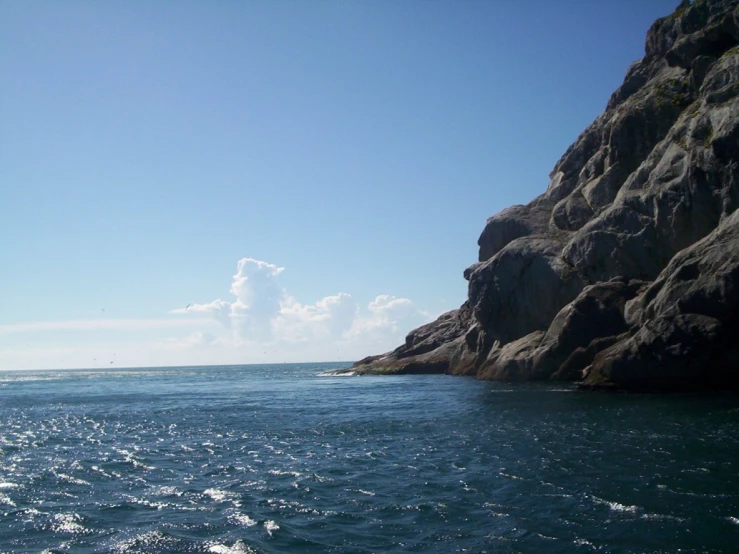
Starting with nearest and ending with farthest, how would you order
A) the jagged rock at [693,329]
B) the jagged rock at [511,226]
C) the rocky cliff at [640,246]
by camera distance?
1. the jagged rock at [693,329]
2. the rocky cliff at [640,246]
3. the jagged rock at [511,226]

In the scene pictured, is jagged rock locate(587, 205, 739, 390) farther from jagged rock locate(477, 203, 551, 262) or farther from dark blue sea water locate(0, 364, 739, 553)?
jagged rock locate(477, 203, 551, 262)

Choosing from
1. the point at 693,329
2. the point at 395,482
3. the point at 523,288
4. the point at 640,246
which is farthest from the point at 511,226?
the point at 395,482

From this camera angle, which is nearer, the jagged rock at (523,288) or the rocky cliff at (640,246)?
the rocky cliff at (640,246)

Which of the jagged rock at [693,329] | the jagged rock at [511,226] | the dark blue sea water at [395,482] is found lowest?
the dark blue sea water at [395,482]

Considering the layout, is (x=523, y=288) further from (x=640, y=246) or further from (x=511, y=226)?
(x=640, y=246)

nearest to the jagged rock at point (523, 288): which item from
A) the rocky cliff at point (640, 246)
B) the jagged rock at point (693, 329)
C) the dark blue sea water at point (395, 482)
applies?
the rocky cliff at point (640, 246)

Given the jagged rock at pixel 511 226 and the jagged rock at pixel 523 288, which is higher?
the jagged rock at pixel 511 226

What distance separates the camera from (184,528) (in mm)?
17547

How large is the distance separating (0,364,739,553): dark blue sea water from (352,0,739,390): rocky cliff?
16.9ft

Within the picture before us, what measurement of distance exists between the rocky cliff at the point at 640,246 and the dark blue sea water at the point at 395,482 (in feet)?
16.9

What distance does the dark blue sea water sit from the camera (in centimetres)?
1634

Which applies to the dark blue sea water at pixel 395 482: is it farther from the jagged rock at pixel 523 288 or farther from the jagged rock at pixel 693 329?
the jagged rock at pixel 523 288

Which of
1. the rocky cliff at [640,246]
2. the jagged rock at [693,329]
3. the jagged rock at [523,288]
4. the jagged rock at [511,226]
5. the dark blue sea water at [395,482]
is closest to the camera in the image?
the dark blue sea water at [395,482]

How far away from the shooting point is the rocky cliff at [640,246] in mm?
43062
